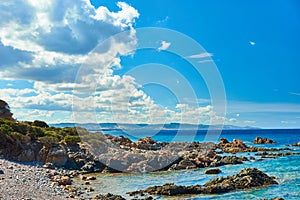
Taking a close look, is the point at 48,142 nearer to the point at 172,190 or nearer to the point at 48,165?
the point at 48,165

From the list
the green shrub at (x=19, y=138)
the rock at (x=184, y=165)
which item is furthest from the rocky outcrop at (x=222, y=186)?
the green shrub at (x=19, y=138)

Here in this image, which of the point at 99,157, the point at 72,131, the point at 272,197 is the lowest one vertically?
A: the point at 272,197

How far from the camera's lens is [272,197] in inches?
923

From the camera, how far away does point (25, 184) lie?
23.5 meters

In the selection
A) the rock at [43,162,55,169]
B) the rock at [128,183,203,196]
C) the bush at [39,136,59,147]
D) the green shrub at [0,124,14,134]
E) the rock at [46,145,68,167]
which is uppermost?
the green shrub at [0,124,14,134]

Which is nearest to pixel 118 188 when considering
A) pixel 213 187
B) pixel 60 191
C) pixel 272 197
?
pixel 60 191

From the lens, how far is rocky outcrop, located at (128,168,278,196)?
2488 cm

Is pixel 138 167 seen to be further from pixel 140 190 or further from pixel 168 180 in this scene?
pixel 140 190

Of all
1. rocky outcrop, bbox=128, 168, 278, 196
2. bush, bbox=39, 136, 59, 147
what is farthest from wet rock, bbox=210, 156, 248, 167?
bush, bbox=39, 136, 59, 147

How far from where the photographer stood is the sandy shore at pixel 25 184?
20297mm

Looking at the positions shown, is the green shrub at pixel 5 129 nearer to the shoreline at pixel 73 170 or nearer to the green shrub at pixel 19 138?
the green shrub at pixel 19 138

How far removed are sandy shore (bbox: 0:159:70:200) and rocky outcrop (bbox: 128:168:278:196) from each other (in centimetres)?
604

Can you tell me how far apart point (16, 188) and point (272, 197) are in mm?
17234

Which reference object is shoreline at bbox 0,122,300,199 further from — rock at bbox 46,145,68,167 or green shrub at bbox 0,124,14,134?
green shrub at bbox 0,124,14,134
